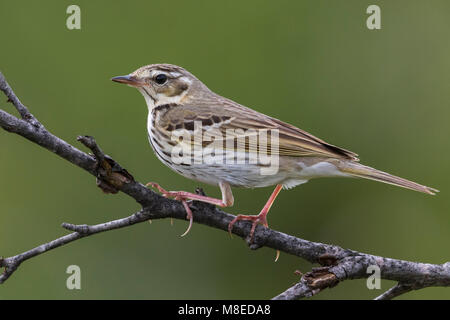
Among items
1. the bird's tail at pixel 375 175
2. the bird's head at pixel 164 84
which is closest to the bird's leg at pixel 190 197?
the bird's tail at pixel 375 175

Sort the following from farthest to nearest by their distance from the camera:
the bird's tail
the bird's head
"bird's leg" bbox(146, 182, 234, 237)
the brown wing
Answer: the bird's head
the brown wing
the bird's tail
"bird's leg" bbox(146, 182, 234, 237)

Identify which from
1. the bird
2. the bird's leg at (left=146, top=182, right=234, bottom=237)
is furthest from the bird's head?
the bird's leg at (left=146, top=182, right=234, bottom=237)

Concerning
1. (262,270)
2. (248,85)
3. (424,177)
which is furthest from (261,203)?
(424,177)

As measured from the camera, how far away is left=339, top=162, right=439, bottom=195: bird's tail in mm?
5051

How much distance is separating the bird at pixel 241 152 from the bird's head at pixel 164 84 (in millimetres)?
127

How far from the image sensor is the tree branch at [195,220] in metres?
3.72

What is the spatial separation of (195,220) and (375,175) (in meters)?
1.64

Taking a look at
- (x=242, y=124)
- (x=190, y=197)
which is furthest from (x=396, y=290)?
(x=242, y=124)

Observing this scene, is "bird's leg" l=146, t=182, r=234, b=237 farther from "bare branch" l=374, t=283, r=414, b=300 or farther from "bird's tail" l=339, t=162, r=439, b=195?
"bare branch" l=374, t=283, r=414, b=300

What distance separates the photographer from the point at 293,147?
544 centimetres

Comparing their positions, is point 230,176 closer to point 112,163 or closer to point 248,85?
point 112,163

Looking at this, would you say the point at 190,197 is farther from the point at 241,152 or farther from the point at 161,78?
the point at 161,78

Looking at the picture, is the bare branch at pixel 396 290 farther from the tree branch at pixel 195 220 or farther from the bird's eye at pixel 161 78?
the bird's eye at pixel 161 78

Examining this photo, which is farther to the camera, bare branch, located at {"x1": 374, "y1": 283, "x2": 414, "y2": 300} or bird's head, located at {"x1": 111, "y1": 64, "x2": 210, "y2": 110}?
bird's head, located at {"x1": 111, "y1": 64, "x2": 210, "y2": 110}
